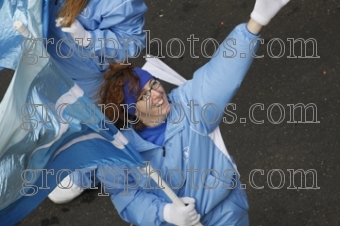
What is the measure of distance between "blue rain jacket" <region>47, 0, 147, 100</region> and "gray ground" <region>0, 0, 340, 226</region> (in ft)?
3.97

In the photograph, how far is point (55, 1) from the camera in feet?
10.6

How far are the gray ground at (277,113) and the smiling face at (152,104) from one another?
142cm

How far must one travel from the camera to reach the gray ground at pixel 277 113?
4.23 meters

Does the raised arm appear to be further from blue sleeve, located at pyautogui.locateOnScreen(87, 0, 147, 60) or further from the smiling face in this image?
blue sleeve, located at pyautogui.locateOnScreen(87, 0, 147, 60)

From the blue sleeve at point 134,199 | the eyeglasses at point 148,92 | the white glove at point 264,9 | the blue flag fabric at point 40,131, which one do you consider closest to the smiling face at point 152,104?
the eyeglasses at point 148,92

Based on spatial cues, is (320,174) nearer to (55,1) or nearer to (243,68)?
(243,68)

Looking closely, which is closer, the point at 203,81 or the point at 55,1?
the point at 203,81

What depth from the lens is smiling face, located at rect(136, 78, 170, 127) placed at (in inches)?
119

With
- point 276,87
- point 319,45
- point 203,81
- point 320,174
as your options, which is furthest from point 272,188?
point 203,81

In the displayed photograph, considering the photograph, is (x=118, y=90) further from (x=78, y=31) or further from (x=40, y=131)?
(x=40, y=131)

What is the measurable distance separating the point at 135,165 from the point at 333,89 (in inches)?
78.5

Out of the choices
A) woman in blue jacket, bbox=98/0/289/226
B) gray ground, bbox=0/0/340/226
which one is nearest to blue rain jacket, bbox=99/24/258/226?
woman in blue jacket, bbox=98/0/289/226

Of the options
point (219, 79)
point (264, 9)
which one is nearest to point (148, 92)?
point (219, 79)

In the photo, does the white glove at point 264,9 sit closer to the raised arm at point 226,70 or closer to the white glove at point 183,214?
the raised arm at point 226,70
